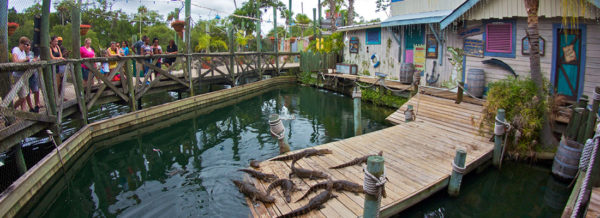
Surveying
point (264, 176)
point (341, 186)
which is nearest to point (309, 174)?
point (341, 186)

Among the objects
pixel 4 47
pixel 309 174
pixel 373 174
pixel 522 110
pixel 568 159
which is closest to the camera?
pixel 373 174

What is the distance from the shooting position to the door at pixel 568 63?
27.6ft

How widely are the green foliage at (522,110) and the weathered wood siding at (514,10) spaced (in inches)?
70.4

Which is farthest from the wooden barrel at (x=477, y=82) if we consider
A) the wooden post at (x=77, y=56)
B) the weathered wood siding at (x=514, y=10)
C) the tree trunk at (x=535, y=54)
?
the wooden post at (x=77, y=56)

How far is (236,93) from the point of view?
16938mm

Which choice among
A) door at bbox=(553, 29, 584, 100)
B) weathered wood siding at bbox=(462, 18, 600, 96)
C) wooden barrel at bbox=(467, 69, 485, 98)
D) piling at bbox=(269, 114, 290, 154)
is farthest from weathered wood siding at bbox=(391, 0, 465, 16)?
piling at bbox=(269, 114, 290, 154)

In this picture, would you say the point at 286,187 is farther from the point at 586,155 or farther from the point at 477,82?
the point at 477,82

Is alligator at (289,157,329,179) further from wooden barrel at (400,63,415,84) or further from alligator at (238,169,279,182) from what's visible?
wooden barrel at (400,63,415,84)

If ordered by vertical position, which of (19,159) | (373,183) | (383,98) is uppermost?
(383,98)

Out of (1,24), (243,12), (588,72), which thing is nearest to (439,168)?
(588,72)

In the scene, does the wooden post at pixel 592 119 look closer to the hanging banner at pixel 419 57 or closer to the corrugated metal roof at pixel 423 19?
the corrugated metal roof at pixel 423 19

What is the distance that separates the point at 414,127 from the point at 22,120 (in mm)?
8737

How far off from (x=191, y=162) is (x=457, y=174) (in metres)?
5.98

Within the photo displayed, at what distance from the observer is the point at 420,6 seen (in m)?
14.5
